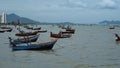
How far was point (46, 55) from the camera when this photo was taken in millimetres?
33000

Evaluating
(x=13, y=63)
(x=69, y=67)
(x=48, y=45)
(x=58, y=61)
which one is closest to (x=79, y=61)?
(x=58, y=61)

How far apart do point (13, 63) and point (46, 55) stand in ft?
21.2

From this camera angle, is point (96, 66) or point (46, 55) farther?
point (46, 55)

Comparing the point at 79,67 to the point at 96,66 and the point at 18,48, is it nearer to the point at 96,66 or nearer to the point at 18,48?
the point at 96,66

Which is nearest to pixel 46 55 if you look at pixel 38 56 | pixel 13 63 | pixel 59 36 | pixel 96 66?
pixel 38 56

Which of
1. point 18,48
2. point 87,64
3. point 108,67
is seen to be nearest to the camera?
point 108,67

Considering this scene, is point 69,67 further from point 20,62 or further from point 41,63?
point 20,62

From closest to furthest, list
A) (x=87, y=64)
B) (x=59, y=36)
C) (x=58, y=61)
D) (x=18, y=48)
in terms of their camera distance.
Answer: (x=87, y=64) → (x=58, y=61) → (x=18, y=48) → (x=59, y=36)

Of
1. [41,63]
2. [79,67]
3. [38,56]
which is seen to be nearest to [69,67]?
[79,67]

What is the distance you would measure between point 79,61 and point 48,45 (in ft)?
28.7

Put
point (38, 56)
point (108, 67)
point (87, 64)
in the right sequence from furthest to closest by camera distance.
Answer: point (38, 56) < point (87, 64) < point (108, 67)

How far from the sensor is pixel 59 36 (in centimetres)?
6656

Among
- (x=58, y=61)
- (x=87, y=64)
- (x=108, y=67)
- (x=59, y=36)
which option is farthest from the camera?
(x=59, y=36)

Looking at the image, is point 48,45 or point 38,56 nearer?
point 38,56
